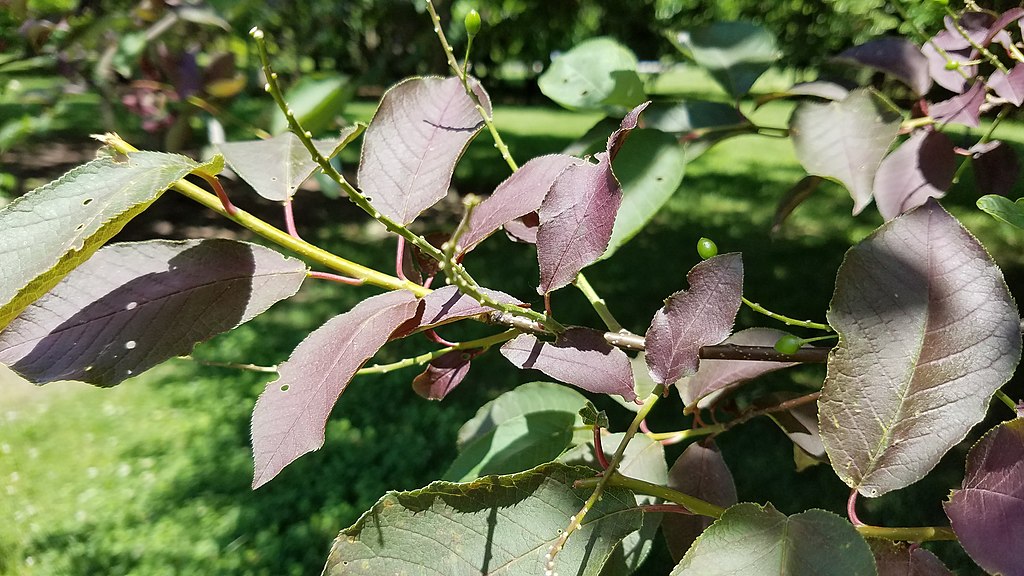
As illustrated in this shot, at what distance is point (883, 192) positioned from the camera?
34.8 inches

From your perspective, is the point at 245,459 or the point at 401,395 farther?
the point at 401,395

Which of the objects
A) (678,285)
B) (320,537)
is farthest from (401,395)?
(678,285)

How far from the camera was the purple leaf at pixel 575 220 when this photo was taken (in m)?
0.54

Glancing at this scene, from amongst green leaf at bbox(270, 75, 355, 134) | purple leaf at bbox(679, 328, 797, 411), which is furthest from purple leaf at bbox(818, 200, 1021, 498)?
Answer: green leaf at bbox(270, 75, 355, 134)

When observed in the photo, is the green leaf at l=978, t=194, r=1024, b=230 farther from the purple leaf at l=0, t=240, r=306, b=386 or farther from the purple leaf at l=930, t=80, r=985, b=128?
the purple leaf at l=0, t=240, r=306, b=386

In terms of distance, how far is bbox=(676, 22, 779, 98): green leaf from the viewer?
1080mm

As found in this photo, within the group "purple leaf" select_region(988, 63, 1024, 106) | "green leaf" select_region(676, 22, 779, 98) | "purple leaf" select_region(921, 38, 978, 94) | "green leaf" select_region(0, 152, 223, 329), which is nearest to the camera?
"green leaf" select_region(0, 152, 223, 329)

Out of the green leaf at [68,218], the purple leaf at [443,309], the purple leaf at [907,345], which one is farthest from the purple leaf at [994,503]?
the green leaf at [68,218]

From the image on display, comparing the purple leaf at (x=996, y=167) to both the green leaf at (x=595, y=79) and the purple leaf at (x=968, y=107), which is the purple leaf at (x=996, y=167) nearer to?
the purple leaf at (x=968, y=107)

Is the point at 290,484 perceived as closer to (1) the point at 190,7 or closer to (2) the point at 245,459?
(2) the point at 245,459

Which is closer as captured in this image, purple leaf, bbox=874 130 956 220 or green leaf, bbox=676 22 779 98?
purple leaf, bbox=874 130 956 220

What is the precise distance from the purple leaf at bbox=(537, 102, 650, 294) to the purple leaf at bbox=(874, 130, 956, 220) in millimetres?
479

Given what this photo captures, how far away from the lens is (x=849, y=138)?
34.6 inches

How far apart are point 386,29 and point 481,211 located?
533 cm
